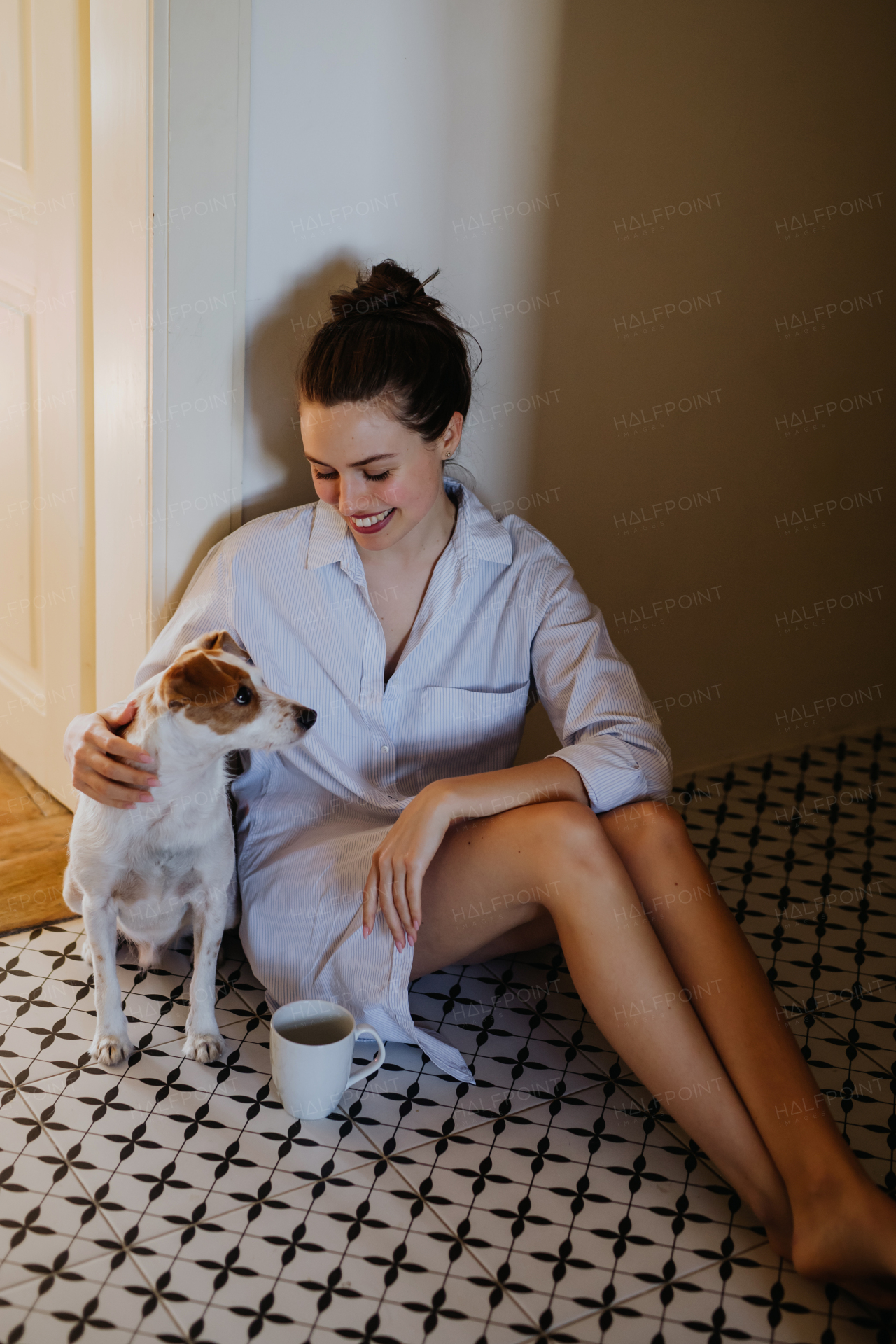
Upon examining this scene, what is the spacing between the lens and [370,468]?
4.53ft

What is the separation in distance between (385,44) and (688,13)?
1.91 ft

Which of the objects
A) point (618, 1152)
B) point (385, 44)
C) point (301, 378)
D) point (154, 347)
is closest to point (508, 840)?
point (618, 1152)

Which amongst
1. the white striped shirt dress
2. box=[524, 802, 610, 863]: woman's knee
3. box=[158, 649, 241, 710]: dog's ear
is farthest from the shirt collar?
box=[524, 802, 610, 863]: woman's knee

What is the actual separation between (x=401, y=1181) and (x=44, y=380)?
1.31 metres

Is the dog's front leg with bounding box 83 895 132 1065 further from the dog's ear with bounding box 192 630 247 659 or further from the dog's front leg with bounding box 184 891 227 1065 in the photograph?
the dog's ear with bounding box 192 630 247 659

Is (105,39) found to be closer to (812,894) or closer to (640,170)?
(640,170)

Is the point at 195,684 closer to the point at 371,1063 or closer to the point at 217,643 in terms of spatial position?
the point at 217,643

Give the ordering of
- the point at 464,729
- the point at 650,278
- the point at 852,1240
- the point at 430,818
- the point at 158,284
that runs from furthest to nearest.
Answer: the point at 650,278
the point at 464,729
the point at 158,284
the point at 430,818
the point at 852,1240

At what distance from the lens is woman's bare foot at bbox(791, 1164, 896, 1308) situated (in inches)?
43.5

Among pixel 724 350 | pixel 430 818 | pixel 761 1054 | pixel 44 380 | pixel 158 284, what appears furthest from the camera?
pixel 724 350

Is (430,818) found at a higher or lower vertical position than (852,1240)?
higher

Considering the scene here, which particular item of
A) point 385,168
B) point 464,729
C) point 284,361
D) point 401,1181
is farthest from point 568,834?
point 385,168

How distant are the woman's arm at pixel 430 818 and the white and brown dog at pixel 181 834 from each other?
0.17m

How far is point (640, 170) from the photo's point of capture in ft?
6.04
